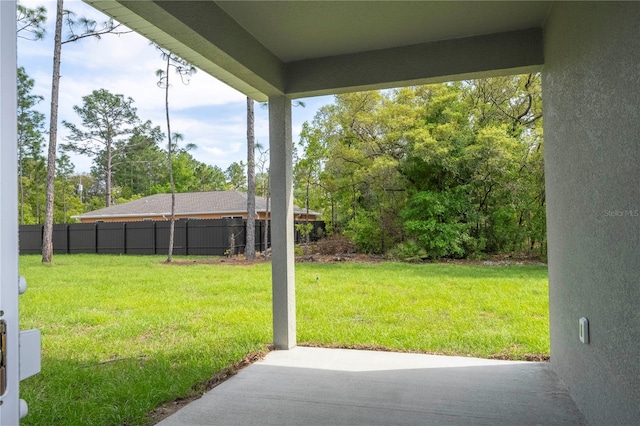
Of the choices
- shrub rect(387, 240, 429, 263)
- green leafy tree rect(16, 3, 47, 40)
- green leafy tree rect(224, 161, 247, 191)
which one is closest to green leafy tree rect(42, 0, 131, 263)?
green leafy tree rect(16, 3, 47, 40)

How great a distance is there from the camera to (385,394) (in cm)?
314

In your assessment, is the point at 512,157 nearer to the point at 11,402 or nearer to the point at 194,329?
the point at 194,329

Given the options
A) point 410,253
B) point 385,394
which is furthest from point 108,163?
Answer: point 385,394

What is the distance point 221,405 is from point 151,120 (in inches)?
1004

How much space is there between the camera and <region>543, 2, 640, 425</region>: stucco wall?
189cm

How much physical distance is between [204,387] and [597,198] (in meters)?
2.69

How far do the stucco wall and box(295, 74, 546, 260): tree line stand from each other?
8702 millimetres

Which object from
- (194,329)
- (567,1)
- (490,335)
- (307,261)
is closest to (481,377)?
(490,335)

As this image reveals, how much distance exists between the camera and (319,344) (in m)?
4.45

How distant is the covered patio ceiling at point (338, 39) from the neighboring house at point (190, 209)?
45.4 ft

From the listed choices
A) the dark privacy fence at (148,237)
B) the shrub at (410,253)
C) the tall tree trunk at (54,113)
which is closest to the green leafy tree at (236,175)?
the dark privacy fence at (148,237)

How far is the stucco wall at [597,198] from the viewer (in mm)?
1888

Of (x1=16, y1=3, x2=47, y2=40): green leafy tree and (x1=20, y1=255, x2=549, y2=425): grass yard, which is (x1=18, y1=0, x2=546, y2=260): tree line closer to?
(x1=16, y1=3, x2=47, y2=40): green leafy tree

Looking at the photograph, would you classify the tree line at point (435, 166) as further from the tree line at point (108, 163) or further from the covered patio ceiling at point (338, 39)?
the tree line at point (108, 163)
